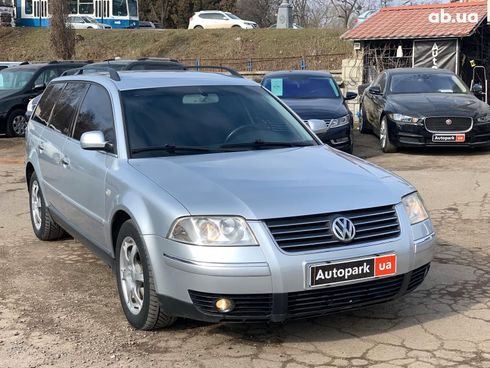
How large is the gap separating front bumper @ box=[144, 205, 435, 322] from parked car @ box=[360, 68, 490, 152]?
7859mm

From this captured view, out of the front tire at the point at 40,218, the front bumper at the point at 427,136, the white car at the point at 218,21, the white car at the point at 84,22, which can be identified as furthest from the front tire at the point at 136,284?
the white car at the point at 84,22

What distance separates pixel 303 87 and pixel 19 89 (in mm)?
6846

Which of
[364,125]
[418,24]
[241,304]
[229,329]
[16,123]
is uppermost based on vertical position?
[418,24]

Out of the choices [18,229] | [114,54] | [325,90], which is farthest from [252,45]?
[18,229]

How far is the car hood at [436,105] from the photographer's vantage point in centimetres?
1155

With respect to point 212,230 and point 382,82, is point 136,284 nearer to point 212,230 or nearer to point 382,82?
point 212,230

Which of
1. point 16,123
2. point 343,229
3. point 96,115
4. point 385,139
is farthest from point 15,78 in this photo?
point 343,229

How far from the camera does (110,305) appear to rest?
15.9 ft

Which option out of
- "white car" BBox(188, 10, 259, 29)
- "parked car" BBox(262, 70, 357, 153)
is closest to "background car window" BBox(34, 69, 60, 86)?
"parked car" BBox(262, 70, 357, 153)

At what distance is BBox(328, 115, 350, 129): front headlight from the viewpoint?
35.6ft

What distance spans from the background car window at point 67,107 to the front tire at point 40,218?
0.74 meters

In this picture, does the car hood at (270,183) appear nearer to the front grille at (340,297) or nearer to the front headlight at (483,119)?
the front grille at (340,297)

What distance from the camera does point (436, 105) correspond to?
11742 mm

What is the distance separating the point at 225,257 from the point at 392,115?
8868 millimetres
